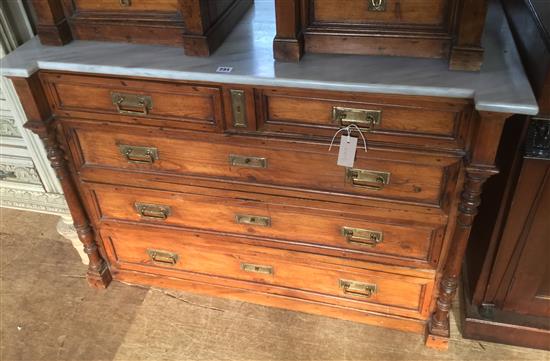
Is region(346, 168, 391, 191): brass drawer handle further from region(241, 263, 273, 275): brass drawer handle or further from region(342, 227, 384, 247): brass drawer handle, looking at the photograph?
region(241, 263, 273, 275): brass drawer handle

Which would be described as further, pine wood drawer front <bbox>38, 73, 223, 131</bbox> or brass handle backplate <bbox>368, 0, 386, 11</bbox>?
pine wood drawer front <bbox>38, 73, 223, 131</bbox>

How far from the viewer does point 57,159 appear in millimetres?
1748

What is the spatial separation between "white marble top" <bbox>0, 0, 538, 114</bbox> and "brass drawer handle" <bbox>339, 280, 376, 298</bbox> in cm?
76

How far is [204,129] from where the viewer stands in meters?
1.57

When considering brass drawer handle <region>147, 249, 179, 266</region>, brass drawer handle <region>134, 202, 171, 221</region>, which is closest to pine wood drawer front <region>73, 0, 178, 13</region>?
brass drawer handle <region>134, 202, 171, 221</region>

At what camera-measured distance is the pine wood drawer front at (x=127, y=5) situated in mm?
1536

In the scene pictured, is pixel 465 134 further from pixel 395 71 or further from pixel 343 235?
pixel 343 235

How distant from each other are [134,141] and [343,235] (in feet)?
2.42

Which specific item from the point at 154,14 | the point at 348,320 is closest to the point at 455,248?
the point at 348,320

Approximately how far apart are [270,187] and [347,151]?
0.30 meters

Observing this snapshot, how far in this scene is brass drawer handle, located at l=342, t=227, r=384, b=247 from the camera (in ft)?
5.52

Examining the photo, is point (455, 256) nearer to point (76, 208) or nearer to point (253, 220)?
point (253, 220)

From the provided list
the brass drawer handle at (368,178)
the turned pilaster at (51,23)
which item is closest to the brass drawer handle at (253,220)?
the brass drawer handle at (368,178)

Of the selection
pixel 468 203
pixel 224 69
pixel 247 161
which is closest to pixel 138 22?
pixel 224 69
